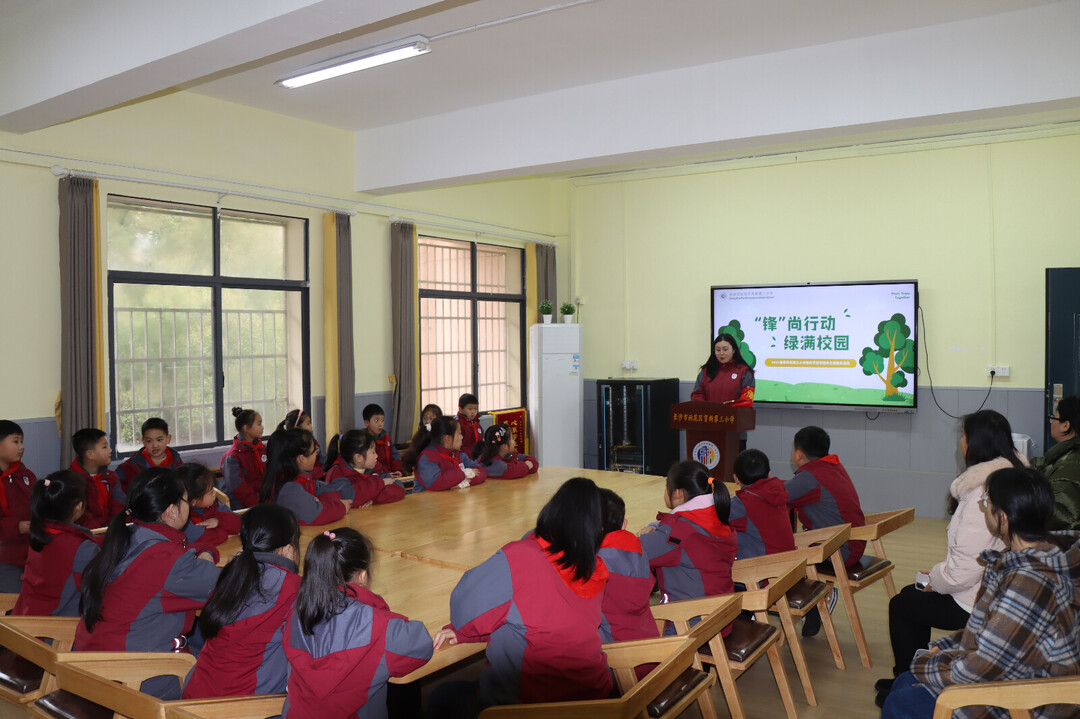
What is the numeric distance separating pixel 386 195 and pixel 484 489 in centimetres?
351

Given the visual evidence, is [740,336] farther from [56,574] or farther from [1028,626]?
[56,574]

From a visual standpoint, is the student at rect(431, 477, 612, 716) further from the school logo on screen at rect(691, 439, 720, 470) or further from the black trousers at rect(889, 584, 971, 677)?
the school logo on screen at rect(691, 439, 720, 470)

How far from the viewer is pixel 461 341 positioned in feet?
27.8

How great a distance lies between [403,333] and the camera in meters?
7.34

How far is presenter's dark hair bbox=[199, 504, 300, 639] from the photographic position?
7.61 ft

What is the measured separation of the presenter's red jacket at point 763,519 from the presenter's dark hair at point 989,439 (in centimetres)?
83

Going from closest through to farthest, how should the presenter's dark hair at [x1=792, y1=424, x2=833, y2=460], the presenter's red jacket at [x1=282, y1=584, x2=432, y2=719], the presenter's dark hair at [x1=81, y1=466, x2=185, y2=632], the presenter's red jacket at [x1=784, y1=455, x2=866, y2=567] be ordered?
the presenter's red jacket at [x1=282, y1=584, x2=432, y2=719] → the presenter's dark hair at [x1=81, y1=466, x2=185, y2=632] → the presenter's red jacket at [x1=784, y1=455, x2=866, y2=567] → the presenter's dark hair at [x1=792, y1=424, x2=833, y2=460]

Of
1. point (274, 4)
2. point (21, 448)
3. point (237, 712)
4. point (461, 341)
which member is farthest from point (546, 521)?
point (461, 341)

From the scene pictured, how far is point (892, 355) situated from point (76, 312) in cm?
654

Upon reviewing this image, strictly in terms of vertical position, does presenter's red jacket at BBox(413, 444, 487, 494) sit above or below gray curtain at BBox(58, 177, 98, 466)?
below

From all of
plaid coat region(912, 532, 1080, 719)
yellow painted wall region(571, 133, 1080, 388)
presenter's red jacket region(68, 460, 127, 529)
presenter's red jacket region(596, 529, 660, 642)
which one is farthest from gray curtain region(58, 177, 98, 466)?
yellow painted wall region(571, 133, 1080, 388)

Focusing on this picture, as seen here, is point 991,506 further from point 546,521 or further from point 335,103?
point 335,103

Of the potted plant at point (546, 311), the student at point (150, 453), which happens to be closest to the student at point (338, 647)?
the student at point (150, 453)

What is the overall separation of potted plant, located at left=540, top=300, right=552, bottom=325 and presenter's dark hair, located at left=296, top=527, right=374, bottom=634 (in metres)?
6.74
